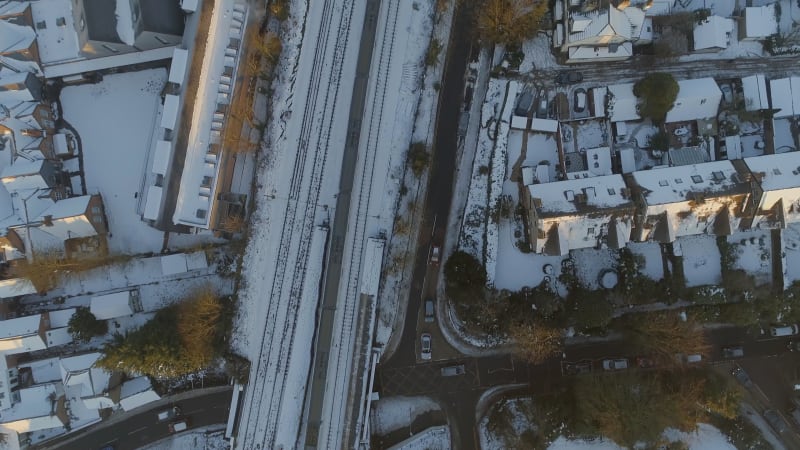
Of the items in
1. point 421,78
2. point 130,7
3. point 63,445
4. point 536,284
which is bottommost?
point 63,445

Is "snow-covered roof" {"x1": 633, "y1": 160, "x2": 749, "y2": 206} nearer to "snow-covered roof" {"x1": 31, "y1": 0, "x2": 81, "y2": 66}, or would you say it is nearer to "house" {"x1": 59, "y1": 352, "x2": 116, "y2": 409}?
"house" {"x1": 59, "y1": 352, "x2": 116, "y2": 409}

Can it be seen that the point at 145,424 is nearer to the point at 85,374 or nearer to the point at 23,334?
the point at 85,374

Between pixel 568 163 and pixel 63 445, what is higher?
pixel 568 163

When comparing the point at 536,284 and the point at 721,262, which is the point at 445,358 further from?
the point at 721,262

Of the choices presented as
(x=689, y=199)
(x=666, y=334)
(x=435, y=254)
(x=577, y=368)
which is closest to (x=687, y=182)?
(x=689, y=199)

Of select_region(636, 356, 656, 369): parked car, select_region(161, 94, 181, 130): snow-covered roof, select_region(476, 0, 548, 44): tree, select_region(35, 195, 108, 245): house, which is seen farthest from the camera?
select_region(636, 356, 656, 369): parked car

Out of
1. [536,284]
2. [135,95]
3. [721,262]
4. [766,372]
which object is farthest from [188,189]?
[766,372]

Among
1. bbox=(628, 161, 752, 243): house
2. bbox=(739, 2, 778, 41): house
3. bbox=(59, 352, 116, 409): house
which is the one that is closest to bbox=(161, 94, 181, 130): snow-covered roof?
bbox=(59, 352, 116, 409): house

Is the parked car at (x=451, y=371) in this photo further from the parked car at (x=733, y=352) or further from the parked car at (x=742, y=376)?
the parked car at (x=742, y=376)
